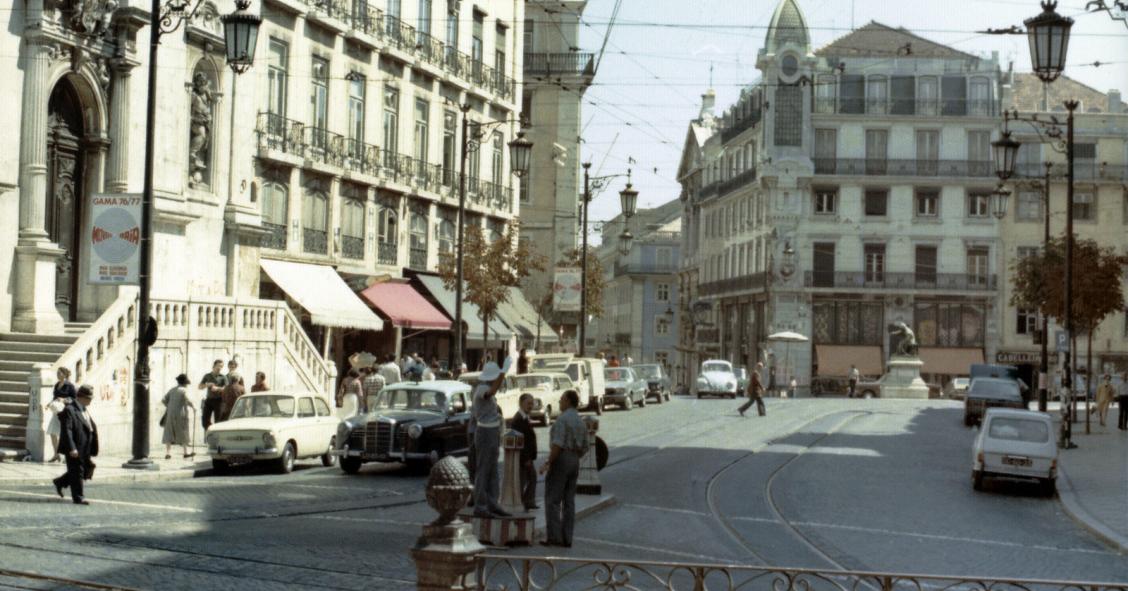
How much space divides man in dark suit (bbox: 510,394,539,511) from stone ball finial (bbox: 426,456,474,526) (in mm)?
8035

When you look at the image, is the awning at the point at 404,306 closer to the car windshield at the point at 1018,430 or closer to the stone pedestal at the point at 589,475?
the car windshield at the point at 1018,430

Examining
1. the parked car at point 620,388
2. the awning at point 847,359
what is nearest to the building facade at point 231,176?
the parked car at point 620,388

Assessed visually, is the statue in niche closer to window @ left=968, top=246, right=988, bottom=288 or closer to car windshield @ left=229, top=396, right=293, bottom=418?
car windshield @ left=229, top=396, right=293, bottom=418

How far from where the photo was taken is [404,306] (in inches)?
1711

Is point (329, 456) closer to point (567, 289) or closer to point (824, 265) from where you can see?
point (567, 289)

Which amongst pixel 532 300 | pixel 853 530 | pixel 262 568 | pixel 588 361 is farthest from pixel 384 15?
pixel 262 568

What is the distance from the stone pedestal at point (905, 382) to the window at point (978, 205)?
16.7 metres

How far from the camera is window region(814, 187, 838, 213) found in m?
79.4

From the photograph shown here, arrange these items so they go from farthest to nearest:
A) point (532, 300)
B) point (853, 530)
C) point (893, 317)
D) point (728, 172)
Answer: point (728, 172)
point (893, 317)
point (532, 300)
point (853, 530)

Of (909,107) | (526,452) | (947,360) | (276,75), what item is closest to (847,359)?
(947,360)

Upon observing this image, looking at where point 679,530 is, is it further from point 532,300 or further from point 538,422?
point 532,300

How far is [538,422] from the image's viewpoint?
1492 inches

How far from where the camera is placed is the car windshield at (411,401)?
2473cm

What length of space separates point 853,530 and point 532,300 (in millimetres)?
42363
